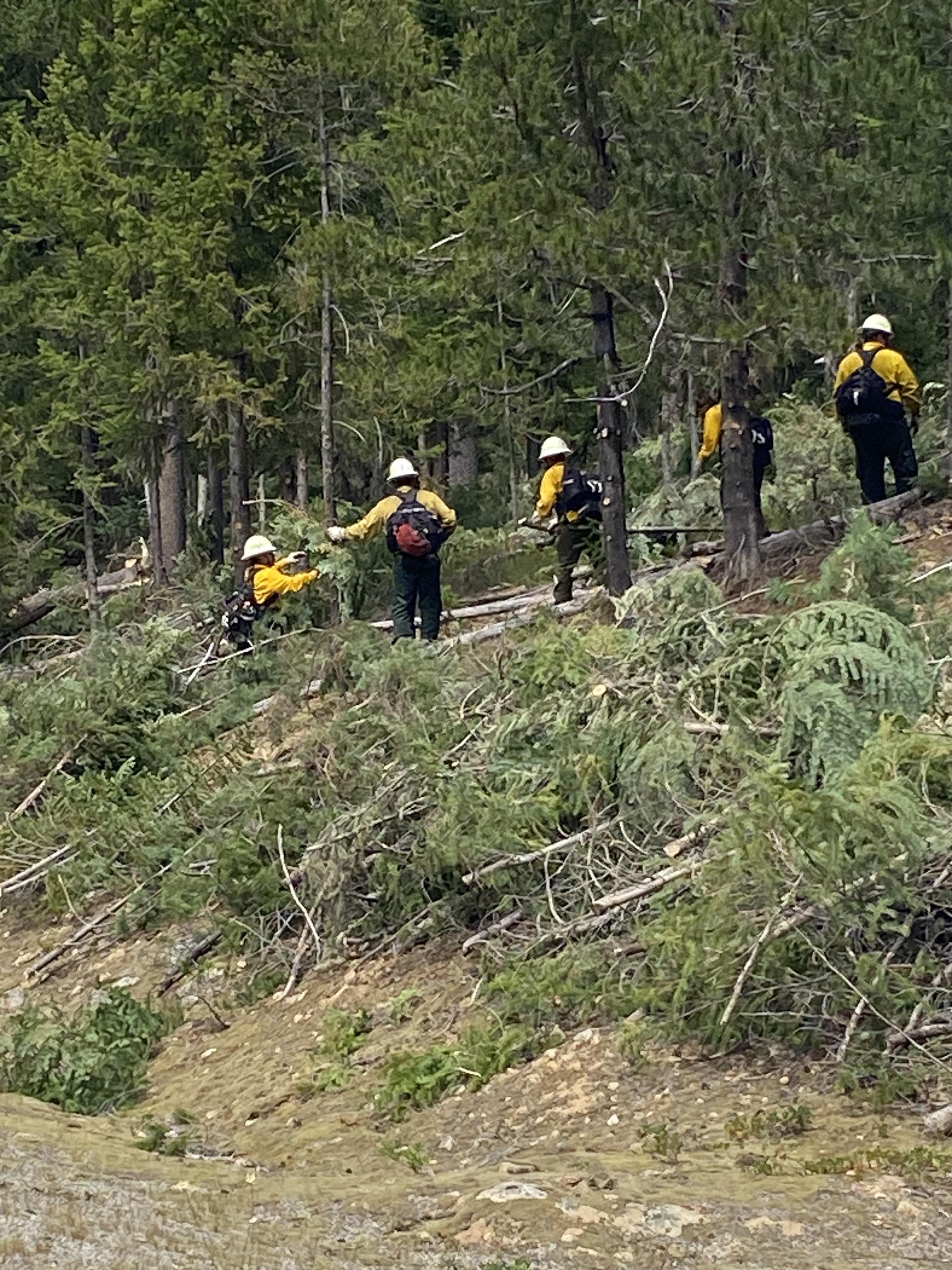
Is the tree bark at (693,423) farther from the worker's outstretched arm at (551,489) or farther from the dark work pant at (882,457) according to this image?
the worker's outstretched arm at (551,489)

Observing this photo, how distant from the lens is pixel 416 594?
1373 cm

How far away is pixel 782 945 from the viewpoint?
6.12m

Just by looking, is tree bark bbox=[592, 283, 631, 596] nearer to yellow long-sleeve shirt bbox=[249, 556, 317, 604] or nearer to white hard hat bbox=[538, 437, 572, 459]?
white hard hat bbox=[538, 437, 572, 459]

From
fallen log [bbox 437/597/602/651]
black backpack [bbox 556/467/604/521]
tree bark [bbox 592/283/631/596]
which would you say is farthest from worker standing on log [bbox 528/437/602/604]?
tree bark [bbox 592/283/631/596]

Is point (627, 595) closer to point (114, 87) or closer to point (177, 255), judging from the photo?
point (177, 255)

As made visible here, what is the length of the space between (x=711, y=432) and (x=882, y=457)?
1599mm

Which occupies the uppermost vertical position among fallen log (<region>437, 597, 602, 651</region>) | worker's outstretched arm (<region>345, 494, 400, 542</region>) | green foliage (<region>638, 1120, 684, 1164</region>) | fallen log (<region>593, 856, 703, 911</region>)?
worker's outstretched arm (<region>345, 494, 400, 542</region>)

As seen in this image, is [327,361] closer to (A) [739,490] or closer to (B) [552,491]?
(B) [552,491]

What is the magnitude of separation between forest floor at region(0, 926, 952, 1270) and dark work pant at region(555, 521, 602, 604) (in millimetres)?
7020

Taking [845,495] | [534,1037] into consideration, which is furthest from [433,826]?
[845,495]

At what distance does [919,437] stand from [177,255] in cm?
848

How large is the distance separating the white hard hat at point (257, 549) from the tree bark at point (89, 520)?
408cm

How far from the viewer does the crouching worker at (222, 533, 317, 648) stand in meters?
14.7

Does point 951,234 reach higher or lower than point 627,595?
higher
